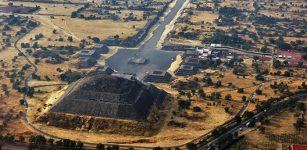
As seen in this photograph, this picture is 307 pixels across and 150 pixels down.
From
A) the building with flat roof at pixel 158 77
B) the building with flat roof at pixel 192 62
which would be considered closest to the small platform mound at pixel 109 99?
the building with flat roof at pixel 158 77

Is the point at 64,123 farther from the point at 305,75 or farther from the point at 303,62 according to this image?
the point at 303,62

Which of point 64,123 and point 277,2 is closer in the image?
point 64,123

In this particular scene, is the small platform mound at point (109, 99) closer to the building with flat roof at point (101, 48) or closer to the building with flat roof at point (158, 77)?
the building with flat roof at point (158, 77)

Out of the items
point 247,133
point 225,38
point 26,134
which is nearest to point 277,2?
point 225,38

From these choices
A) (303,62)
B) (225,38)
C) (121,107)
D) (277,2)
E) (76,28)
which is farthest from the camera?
(277,2)

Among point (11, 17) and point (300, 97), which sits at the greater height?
point (11, 17)

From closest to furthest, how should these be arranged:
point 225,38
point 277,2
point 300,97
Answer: point 300,97, point 225,38, point 277,2

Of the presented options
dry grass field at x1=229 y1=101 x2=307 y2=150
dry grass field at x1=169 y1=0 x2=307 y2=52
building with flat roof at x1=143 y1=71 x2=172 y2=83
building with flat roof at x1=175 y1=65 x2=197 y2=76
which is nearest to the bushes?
dry grass field at x1=229 y1=101 x2=307 y2=150

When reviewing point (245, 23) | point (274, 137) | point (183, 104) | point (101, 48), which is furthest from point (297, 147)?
point (245, 23)
